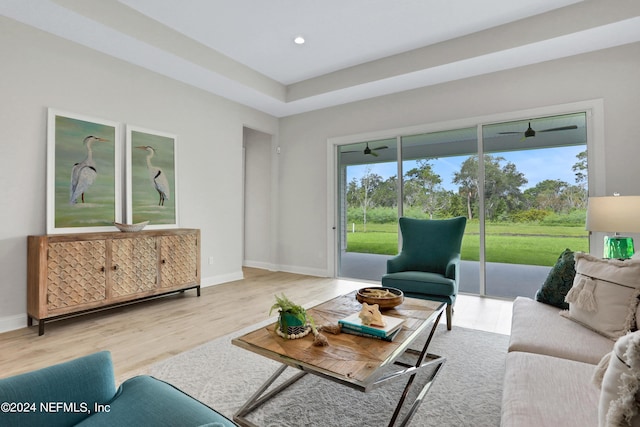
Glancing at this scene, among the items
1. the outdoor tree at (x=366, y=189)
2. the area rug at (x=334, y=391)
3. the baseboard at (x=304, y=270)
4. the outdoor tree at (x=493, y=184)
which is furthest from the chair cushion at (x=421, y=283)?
the baseboard at (x=304, y=270)

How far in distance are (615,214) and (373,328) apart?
2482mm

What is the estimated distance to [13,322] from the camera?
296cm

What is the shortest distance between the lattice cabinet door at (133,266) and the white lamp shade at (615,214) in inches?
171

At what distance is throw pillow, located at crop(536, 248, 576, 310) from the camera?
2121 mm

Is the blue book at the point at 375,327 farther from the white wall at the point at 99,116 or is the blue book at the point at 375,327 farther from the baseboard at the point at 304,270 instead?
the baseboard at the point at 304,270

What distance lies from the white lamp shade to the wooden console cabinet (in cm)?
423

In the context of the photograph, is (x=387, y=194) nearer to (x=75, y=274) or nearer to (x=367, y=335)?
(x=367, y=335)

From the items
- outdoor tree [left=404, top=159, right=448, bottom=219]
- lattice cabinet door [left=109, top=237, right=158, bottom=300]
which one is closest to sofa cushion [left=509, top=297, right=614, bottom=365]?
outdoor tree [left=404, top=159, right=448, bottom=219]

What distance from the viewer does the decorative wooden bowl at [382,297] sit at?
6.62 feet

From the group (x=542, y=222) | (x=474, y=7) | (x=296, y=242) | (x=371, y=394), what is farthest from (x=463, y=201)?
(x=371, y=394)

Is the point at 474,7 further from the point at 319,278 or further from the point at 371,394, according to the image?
the point at 319,278

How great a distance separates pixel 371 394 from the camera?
6.18 feet

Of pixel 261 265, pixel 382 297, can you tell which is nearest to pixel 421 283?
pixel 382 297

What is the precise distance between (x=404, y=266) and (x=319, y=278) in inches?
83.3
